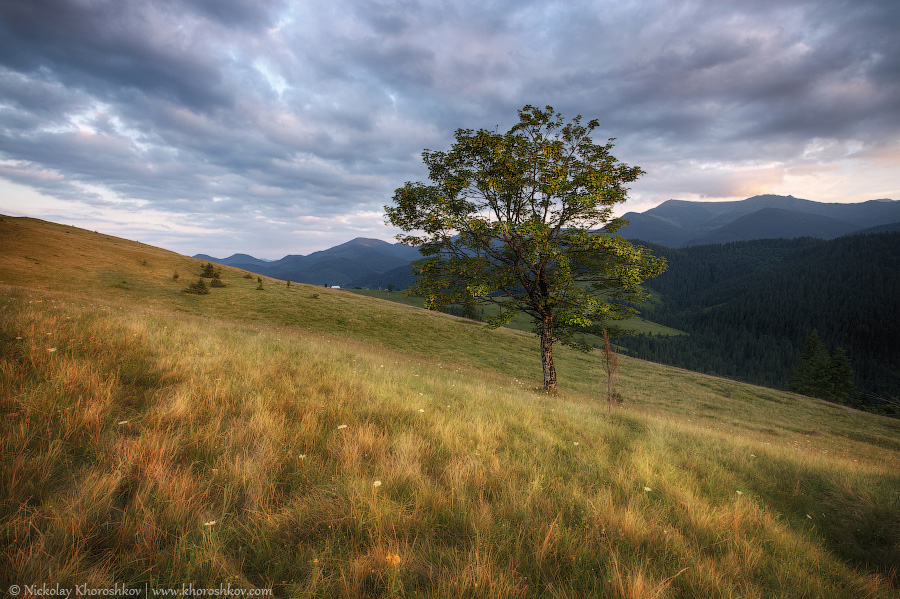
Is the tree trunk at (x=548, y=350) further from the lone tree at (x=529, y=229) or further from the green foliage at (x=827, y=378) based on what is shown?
the green foliage at (x=827, y=378)

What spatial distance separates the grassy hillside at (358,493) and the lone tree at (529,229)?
24.0 ft

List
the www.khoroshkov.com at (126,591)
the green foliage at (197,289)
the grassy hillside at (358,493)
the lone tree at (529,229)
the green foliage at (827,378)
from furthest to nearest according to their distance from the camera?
the green foliage at (827,378) → the green foliage at (197,289) → the lone tree at (529,229) → the grassy hillside at (358,493) → the www.khoroshkov.com at (126,591)

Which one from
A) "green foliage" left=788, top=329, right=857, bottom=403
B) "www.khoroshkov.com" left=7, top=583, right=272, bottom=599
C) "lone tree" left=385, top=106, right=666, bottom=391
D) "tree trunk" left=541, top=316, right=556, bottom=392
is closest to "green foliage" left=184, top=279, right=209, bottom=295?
"lone tree" left=385, top=106, right=666, bottom=391

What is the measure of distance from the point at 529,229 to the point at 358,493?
10.6 m

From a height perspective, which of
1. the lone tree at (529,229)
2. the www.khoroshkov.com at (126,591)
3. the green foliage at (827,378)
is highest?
the lone tree at (529,229)

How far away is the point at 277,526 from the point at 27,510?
162 cm

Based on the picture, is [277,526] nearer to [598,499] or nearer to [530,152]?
[598,499]

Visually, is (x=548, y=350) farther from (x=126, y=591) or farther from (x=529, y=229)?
(x=126, y=591)

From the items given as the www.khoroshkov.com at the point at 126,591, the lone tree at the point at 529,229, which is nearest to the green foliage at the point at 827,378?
the lone tree at the point at 529,229

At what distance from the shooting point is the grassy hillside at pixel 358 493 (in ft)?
7.52

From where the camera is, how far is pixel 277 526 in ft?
8.54

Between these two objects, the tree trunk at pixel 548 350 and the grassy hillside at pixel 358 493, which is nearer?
the grassy hillside at pixel 358 493

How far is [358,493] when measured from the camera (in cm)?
300

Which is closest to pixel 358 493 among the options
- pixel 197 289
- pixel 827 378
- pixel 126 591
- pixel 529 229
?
pixel 126 591
